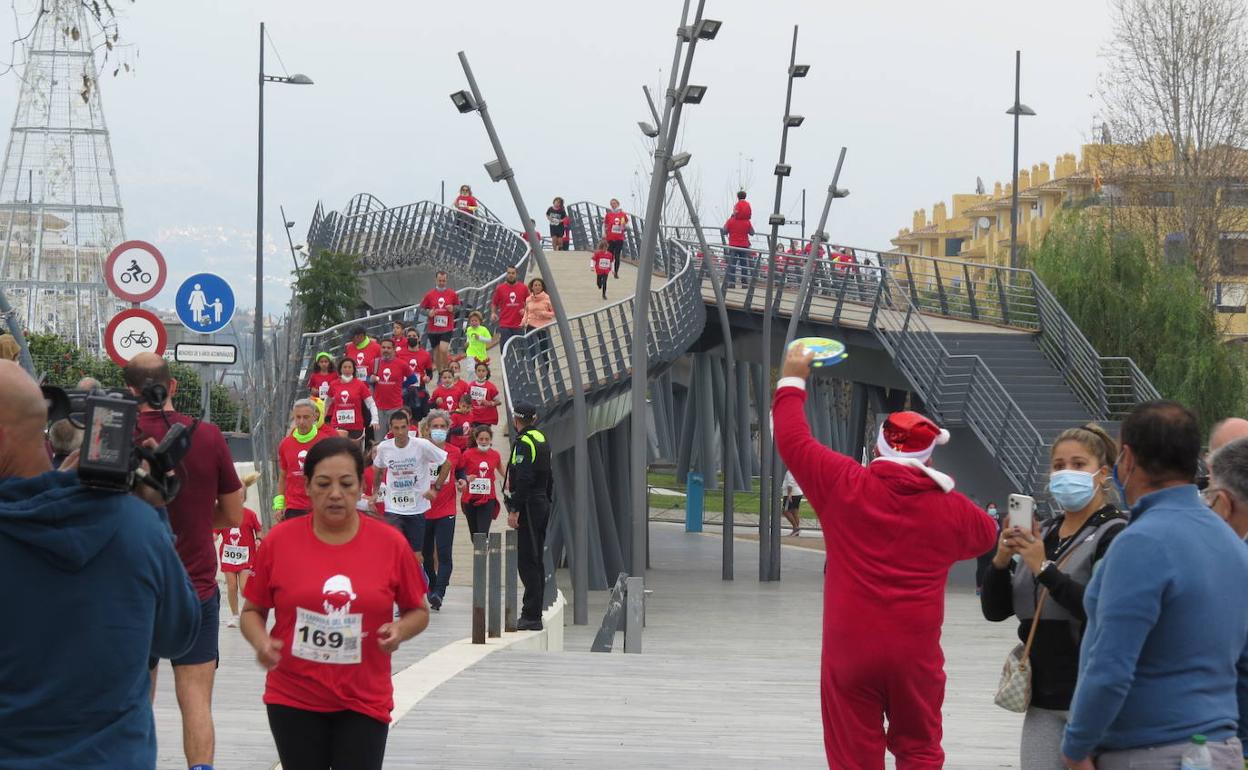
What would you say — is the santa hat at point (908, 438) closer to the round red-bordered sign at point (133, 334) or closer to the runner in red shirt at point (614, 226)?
the round red-bordered sign at point (133, 334)

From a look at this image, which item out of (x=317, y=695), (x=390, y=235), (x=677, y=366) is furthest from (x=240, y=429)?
(x=677, y=366)

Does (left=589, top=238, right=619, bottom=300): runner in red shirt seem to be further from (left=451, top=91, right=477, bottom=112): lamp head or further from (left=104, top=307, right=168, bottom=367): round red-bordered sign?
(left=104, top=307, right=168, bottom=367): round red-bordered sign

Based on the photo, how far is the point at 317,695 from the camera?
19.1 ft

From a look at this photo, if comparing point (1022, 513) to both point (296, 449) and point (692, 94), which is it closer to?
point (296, 449)

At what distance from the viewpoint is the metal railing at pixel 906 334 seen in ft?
104

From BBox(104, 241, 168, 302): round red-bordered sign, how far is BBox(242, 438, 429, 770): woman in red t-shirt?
8.73 m

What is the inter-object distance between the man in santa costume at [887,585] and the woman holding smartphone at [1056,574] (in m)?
0.43

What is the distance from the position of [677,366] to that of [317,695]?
59453mm

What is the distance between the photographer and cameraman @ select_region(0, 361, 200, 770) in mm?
3967

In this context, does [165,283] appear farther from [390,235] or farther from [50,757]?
[390,235]

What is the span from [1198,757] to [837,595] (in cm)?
201

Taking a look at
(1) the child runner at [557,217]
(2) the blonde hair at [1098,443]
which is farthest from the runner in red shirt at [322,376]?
(1) the child runner at [557,217]

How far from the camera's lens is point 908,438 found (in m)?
6.46

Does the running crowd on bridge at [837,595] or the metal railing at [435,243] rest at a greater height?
the metal railing at [435,243]
